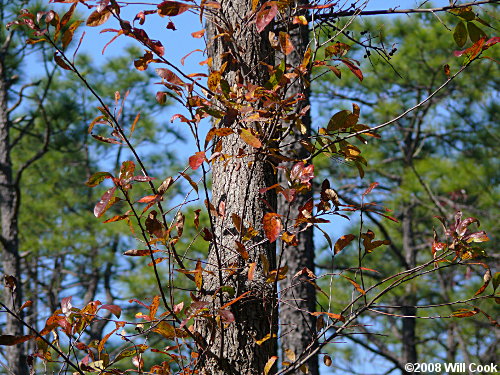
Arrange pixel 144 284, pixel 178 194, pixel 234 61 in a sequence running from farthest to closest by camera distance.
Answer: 1. pixel 178 194
2. pixel 144 284
3. pixel 234 61

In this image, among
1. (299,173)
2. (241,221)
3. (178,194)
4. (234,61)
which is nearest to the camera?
(299,173)

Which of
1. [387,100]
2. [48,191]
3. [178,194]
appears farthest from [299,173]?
[48,191]

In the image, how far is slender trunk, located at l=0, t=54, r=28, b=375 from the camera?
428cm

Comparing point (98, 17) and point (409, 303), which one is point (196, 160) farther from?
point (409, 303)

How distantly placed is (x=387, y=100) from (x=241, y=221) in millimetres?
6079

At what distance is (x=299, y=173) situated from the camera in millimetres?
1180

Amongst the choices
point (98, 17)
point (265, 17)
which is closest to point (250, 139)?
point (265, 17)

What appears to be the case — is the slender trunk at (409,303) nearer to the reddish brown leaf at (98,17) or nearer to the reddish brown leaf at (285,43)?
the reddish brown leaf at (285,43)

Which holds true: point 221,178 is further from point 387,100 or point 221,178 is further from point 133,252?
point 387,100

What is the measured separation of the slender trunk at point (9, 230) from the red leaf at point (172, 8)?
123 inches

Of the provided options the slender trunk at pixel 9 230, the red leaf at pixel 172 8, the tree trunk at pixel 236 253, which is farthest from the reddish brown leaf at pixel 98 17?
the slender trunk at pixel 9 230

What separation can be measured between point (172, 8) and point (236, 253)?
0.56 meters

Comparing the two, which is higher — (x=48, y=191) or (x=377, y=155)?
(x=48, y=191)

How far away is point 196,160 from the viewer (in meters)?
1.14
